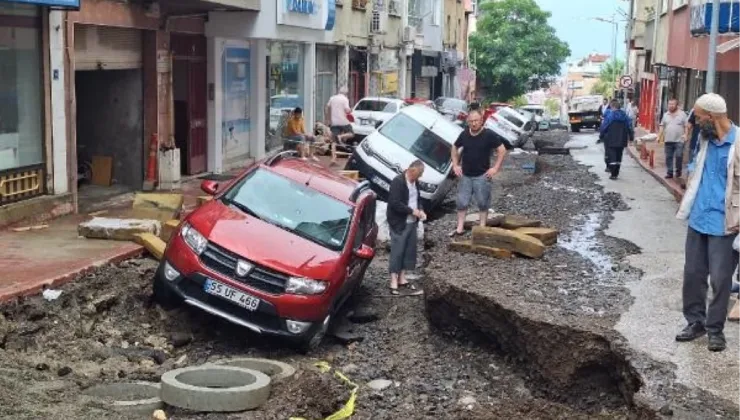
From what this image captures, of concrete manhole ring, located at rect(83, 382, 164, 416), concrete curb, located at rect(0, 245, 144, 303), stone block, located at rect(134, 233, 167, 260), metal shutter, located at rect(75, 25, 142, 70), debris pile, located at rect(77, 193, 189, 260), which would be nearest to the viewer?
concrete manhole ring, located at rect(83, 382, 164, 416)

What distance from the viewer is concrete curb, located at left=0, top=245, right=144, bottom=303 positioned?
881 cm

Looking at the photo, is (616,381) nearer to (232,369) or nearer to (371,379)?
(371,379)

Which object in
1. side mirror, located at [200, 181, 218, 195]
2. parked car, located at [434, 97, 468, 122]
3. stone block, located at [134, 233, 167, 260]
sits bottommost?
stone block, located at [134, 233, 167, 260]

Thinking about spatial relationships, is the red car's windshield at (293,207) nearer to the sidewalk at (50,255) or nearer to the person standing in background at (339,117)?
the sidewalk at (50,255)

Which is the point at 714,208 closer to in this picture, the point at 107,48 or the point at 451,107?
the point at 107,48

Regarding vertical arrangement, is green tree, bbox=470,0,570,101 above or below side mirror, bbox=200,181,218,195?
above

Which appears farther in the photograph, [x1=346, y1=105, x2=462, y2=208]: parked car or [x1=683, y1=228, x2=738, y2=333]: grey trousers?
[x1=346, y1=105, x2=462, y2=208]: parked car

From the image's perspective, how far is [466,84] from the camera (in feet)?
201

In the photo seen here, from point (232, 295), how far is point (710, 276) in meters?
4.07

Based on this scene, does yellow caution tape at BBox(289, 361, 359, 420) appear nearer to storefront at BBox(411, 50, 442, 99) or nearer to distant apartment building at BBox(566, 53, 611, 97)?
storefront at BBox(411, 50, 442, 99)

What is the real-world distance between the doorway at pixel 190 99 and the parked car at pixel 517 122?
1501 cm

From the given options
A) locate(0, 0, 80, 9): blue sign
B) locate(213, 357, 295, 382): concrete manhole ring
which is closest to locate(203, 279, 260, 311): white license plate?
locate(213, 357, 295, 382): concrete manhole ring

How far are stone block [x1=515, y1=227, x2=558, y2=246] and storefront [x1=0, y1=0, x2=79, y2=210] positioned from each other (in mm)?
6654

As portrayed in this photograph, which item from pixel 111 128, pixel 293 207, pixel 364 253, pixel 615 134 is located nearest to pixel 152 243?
pixel 293 207
